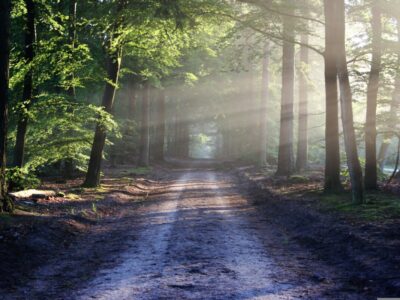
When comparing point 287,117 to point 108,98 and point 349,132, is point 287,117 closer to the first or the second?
point 108,98

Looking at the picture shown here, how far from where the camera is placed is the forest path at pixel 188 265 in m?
6.02

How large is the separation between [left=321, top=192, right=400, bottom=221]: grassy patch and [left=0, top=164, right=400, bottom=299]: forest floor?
0.36 feet

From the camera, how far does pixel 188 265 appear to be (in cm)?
733

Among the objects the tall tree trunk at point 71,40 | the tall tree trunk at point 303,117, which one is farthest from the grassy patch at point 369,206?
the tall tree trunk at point 303,117

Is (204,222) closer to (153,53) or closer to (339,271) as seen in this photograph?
(339,271)

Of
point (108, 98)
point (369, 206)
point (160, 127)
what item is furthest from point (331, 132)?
point (160, 127)

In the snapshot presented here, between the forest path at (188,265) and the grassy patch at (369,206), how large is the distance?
2.17m

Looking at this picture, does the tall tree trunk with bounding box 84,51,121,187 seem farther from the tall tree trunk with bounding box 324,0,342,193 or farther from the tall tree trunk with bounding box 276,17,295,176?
the tall tree trunk with bounding box 276,17,295,176

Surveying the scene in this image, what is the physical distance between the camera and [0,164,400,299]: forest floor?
6156 millimetres

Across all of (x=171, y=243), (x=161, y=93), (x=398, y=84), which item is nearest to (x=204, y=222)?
(x=171, y=243)

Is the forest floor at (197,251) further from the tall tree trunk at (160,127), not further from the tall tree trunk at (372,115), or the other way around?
the tall tree trunk at (160,127)

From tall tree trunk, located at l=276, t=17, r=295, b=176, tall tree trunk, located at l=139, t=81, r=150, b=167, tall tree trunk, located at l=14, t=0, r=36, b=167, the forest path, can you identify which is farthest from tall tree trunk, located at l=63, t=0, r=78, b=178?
tall tree trunk, located at l=139, t=81, r=150, b=167

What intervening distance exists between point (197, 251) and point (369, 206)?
6137 millimetres

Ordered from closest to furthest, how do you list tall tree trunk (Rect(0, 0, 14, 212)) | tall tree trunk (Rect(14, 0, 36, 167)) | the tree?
tall tree trunk (Rect(0, 0, 14, 212)), tall tree trunk (Rect(14, 0, 36, 167)), the tree
